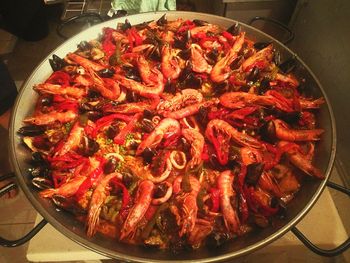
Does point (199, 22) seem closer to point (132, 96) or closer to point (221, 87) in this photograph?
point (221, 87)

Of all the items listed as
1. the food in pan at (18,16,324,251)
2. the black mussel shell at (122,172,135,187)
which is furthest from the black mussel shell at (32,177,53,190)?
the black mussel shell at (122,172,135,187)

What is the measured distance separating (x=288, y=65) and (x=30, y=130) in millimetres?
2280

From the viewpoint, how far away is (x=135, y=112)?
247 cm

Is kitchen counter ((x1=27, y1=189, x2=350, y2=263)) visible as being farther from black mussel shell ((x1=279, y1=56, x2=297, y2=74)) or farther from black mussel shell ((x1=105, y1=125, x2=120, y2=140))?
black mussel shell ((x1=279, y1=56, x2=297, y2=74))

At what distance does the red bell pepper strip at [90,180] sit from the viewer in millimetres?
2109

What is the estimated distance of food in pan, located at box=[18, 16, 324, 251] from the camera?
200 cm

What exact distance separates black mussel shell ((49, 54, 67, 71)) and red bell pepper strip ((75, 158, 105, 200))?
42.7 inches

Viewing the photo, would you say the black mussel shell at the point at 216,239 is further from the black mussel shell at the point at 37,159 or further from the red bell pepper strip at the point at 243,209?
the black mussel shell at the point at 37,159

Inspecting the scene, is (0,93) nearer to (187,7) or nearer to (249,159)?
(249,159)

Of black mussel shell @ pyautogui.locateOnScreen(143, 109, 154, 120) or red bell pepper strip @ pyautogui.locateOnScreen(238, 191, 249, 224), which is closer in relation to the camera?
red bell pepper strip @ pyautogui.locateOnScreen(238, 191, 249, 224)

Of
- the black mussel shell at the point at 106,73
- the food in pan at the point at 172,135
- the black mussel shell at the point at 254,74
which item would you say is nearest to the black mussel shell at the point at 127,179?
the food in pan at the point at 172,135

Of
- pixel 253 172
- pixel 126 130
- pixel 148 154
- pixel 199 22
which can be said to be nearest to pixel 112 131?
pixel 126 130

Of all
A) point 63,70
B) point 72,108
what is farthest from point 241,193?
point 63,70

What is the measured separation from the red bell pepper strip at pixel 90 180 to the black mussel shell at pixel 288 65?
5.98 feet
